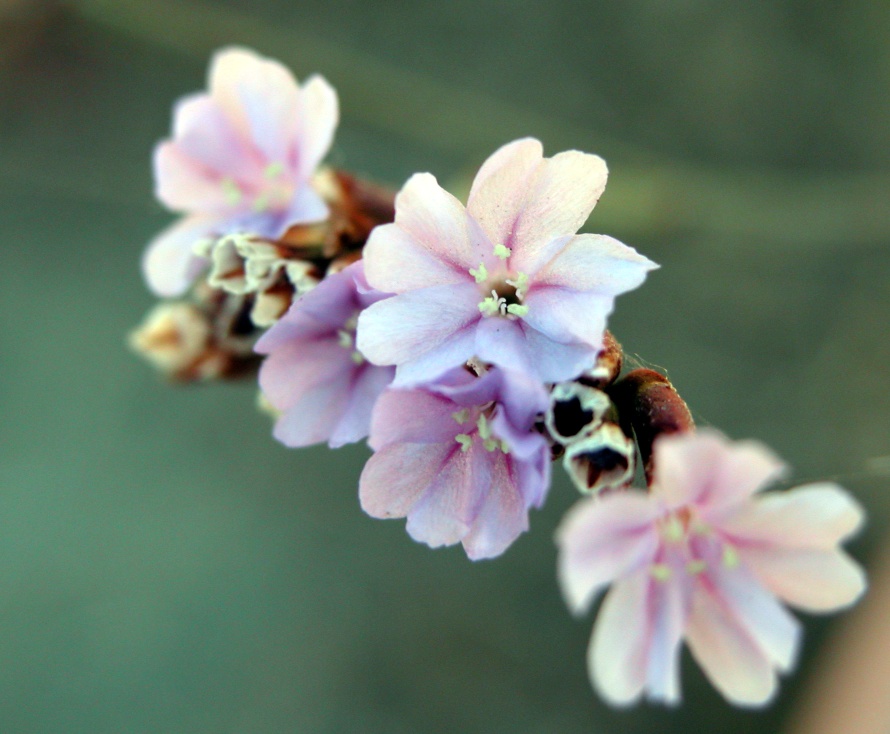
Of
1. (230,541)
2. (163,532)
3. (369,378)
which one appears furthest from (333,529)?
(369,378)

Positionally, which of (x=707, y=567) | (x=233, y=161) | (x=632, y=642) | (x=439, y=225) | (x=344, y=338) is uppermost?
(x=233, y=161)

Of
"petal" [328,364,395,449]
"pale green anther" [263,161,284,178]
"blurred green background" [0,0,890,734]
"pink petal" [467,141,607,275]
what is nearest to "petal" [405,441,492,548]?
"petal" [328,364,395,449]

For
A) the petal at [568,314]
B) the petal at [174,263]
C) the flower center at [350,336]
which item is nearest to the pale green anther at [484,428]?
the petal at [568,314]

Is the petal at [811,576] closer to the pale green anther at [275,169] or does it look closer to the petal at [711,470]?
the petal at [711,470]

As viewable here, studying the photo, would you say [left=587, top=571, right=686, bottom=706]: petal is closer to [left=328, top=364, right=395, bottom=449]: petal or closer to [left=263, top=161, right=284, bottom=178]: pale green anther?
[left=328, top=364, right=395, bottom=449]: petal

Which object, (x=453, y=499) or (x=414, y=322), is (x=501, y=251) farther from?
(x=453, y=499)

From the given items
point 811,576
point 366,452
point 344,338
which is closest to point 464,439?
point 344,338
